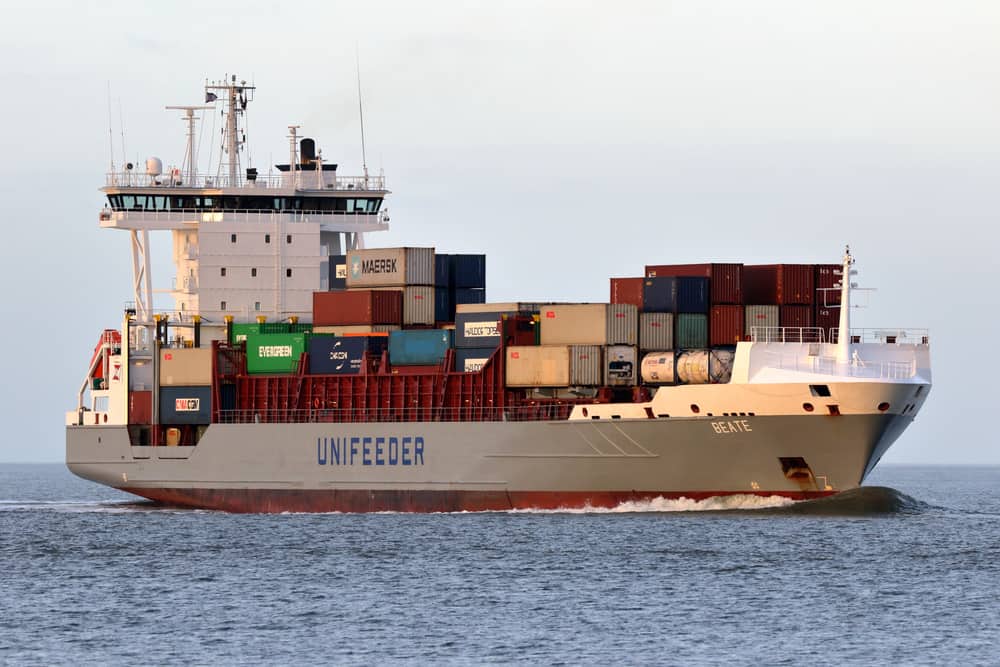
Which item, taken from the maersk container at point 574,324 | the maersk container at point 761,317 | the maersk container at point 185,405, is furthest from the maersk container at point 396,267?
the maersk container at point 761,317

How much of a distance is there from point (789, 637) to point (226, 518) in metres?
25.0

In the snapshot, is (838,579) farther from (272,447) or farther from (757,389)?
(272,447)

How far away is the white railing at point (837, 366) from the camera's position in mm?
41406

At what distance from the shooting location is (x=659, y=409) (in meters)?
42.5

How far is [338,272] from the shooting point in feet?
168

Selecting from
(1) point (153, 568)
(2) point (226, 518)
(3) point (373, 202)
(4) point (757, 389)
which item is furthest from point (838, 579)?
(3) point (373, 202)

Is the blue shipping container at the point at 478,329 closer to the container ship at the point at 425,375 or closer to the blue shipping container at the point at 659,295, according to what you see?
the container ship at the point at 425,375

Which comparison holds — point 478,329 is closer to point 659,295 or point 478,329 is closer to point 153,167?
point 659,295

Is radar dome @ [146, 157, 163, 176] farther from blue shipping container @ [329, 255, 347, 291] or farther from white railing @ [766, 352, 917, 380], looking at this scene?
white railing @ [766, 352, 917, 380]

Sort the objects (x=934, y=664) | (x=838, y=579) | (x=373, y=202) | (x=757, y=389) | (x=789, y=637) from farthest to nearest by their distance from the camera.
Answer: (x=373, y=202)
(x=757, y=389)
(x=838, y=579)
(x=789, y=637)
(x=934, y=664)

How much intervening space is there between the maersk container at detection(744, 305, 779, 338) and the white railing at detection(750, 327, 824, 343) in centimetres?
12

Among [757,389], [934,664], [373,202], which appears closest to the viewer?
[934,664]

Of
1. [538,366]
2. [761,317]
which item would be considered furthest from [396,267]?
[761,317]

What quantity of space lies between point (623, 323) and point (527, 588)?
39.7 feet
